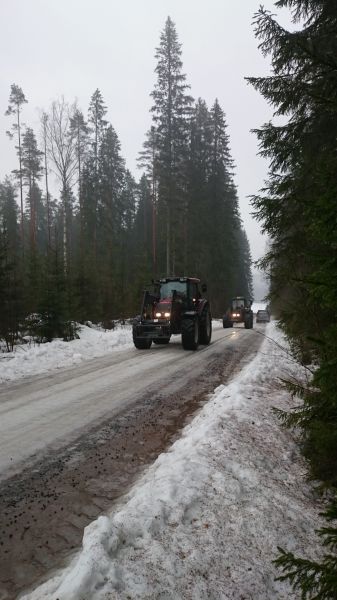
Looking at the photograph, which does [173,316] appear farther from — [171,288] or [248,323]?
[248,323]

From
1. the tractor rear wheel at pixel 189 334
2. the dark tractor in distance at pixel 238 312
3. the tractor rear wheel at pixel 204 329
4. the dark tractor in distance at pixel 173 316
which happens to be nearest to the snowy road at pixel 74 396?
the tractor rear wheel at pixel 189 334

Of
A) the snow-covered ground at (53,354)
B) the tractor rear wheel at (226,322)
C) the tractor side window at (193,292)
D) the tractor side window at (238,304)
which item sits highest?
the tractor side window at (193,292)

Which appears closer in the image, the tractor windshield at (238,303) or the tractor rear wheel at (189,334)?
the tractor rear wheel at (189,334)

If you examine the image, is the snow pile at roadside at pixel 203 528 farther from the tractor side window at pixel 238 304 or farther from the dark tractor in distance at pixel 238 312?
the tractor side window at pixel 238 304

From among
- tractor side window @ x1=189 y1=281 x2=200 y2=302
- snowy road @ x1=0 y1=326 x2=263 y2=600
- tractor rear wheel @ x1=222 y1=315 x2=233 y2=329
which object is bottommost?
snowy road @ x1=0 y1=326 x2=263 y2=600

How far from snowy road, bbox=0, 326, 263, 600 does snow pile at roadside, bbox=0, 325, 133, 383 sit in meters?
0.76

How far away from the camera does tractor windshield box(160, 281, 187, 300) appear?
539 inches

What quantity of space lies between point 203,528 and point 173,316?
9.84 metres

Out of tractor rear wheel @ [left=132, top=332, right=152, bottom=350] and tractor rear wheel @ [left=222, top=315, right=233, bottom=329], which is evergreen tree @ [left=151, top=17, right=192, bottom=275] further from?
tractor rear wheel @ [left=132, top=332, right=152, bottom=350]

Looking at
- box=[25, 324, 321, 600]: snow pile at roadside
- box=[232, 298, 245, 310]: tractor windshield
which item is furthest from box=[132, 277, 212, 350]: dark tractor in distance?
box=[232, 298, 245, 310]: tractor windshield

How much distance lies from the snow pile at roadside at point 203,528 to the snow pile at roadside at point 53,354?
5.80 meters

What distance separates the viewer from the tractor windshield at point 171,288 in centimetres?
1369

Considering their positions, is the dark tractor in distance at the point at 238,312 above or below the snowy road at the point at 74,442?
above

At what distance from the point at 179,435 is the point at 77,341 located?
349 inches
